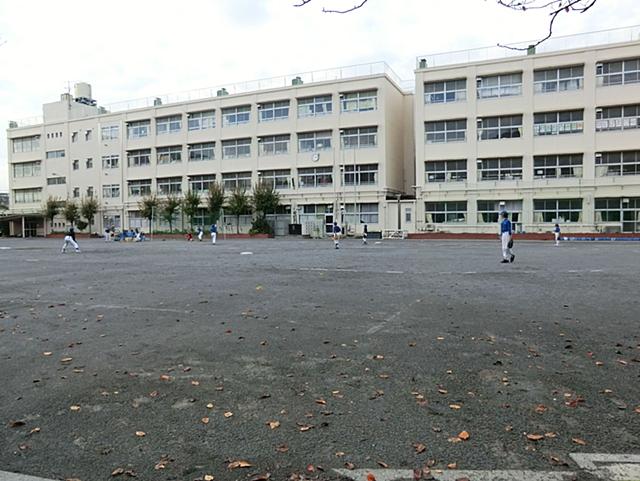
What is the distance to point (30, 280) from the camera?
44.4ft

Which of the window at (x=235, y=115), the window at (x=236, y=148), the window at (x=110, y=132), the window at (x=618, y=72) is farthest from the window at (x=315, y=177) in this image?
the window at (x=110, y=132)

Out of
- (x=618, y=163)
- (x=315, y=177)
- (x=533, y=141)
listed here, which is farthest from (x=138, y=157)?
(x=618, y=163)

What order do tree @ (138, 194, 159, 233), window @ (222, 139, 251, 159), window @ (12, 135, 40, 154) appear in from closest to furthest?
1. window @ (222, 139, 251, 159)
2. tree @ (138, 194, 159, 233)
3. window @ (12, 135, 40, 154)

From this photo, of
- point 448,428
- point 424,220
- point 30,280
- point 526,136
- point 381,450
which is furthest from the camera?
point 424,220

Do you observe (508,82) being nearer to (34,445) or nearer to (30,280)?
(30,280)

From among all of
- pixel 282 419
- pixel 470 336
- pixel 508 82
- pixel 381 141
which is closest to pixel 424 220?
pixel 381 141

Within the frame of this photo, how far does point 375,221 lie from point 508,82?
711 inches

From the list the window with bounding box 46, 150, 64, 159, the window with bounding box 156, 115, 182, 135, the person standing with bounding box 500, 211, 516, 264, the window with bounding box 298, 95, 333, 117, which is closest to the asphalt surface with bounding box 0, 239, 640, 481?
the person standing with bounding box 500, 211, 516, 264

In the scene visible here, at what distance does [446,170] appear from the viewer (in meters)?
46.5

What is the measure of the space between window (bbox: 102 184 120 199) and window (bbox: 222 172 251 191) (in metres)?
17.0

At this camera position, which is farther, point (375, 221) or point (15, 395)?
point (375, 221)

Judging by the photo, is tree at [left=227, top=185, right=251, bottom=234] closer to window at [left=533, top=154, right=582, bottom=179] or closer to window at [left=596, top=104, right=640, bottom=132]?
window at [left=533, top=154, right=582, bottom=179]

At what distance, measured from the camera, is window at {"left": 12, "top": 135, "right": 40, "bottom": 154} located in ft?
228

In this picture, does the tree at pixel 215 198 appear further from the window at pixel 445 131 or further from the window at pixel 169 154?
the window at pixel 445 131
